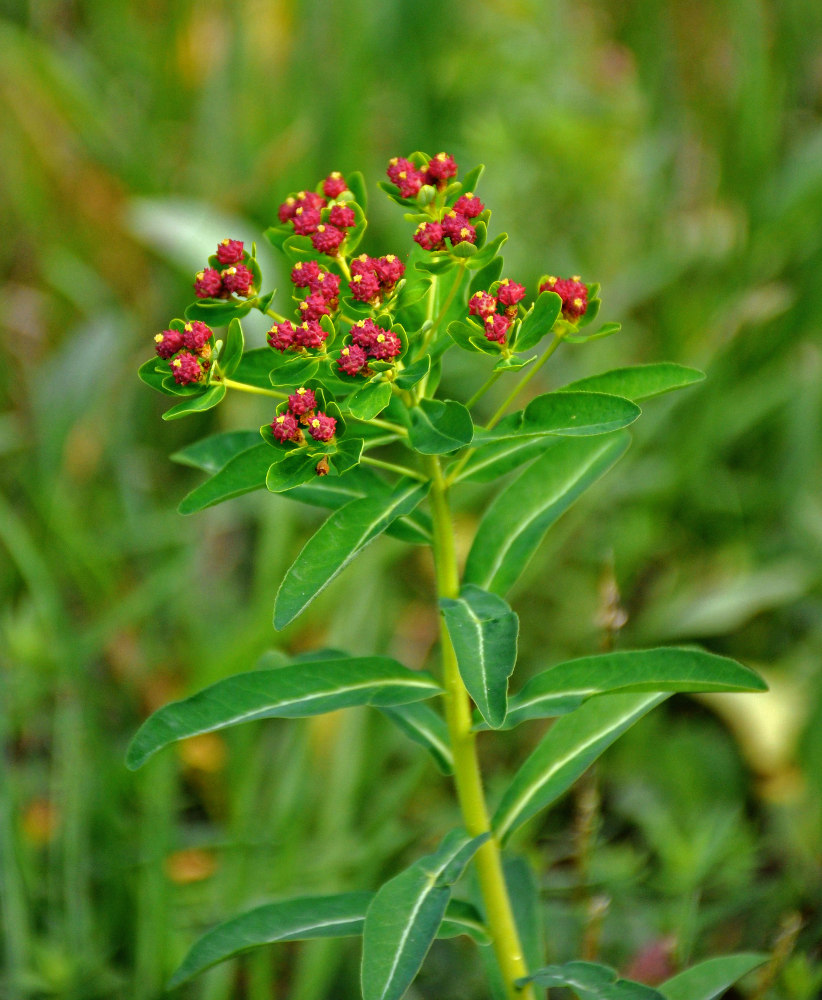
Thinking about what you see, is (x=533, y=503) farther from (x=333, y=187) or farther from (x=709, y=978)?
(x=709, y=978)

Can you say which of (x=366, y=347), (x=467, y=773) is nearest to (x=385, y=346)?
(x=366, y=347)

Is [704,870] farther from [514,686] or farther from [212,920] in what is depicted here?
[212,920]

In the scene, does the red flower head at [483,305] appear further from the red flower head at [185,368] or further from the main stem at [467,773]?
the red flower head at [185,368]

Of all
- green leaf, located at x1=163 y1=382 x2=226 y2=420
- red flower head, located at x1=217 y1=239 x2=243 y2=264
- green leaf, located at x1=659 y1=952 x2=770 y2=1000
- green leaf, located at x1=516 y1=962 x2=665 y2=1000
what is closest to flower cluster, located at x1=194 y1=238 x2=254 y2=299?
red flower head, located at x1=217 y1=239 x2=243 y2=264

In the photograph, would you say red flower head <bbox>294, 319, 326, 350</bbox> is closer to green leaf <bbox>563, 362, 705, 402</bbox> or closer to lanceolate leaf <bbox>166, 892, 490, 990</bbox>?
green leaf <bbox>563, 362, 705, 402</bbox>

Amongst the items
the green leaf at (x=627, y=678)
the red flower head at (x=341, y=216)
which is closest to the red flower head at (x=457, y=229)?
the red flower head at (x=341, y=216)

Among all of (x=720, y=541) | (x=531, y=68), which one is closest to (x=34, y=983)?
(x=720, y=541)

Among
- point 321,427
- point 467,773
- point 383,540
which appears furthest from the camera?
point 383,540
